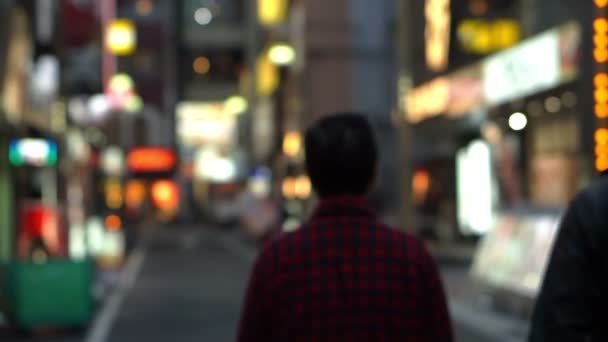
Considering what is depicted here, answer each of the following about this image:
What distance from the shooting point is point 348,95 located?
48812 millimetres

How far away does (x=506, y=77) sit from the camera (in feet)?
88.7

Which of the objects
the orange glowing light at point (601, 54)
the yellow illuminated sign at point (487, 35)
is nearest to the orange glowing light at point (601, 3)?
the orange glowing light at point (601, 54)

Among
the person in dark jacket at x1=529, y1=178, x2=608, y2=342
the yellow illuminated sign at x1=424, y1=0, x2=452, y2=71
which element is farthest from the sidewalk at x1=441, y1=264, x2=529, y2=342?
the yellow illuminated sign at x1=424, y1=0, x2=452, y2=71

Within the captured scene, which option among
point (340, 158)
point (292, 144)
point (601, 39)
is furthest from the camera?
point (292, 144)

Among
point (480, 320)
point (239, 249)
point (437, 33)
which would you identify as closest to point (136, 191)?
point (239, 249)

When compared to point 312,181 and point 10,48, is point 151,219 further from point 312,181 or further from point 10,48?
point 312,181

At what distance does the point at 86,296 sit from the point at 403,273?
1395 cm

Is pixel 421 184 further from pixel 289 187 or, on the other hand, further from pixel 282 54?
pixel 282 54

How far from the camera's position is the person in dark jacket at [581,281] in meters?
2.98

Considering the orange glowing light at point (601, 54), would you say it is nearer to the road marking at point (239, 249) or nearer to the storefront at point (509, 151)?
the storefront at point (509, 151)

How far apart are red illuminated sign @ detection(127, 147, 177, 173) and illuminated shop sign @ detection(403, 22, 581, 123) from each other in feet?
159

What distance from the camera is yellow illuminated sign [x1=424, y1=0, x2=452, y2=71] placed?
3301 cm

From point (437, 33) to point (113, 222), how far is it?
32.8 ft

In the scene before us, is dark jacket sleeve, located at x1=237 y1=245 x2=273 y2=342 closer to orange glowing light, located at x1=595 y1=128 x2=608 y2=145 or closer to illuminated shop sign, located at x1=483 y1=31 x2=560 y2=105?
orange glowing light, located at x1=595 y1=128 x2=608 y2=145
